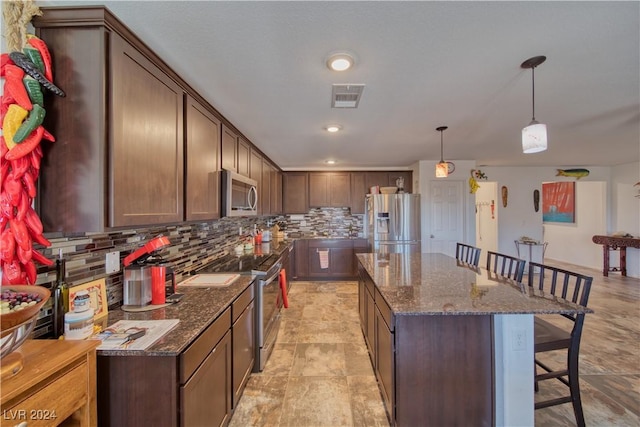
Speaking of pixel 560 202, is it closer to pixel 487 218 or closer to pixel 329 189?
pixel 487 218

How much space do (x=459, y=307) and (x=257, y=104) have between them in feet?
6.75

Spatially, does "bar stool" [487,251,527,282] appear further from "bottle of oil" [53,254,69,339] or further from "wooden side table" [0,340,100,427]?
"bottle of oil" [53,254,69,339]

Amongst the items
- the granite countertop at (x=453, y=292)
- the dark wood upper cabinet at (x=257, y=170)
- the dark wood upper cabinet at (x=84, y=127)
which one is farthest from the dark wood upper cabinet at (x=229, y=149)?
the granite countertop at (x=453, y=292)

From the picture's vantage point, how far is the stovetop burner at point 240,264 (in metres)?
2.39

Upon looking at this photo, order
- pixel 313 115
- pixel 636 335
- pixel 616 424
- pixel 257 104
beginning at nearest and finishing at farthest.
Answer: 1. pixel 616 424
2. pixel 257 104
3. pixel 313 115
4. pixel 636 335

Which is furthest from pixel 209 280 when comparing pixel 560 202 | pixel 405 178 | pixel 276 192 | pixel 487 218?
pixel 560 202

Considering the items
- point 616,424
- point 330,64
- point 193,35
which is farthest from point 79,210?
point 616,424

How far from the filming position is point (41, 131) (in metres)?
1.02

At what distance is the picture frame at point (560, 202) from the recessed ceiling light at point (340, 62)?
7835 millimetres

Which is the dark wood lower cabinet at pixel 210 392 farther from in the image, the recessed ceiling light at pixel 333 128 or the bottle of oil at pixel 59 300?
the recessed ceiling light at pixel 333 128

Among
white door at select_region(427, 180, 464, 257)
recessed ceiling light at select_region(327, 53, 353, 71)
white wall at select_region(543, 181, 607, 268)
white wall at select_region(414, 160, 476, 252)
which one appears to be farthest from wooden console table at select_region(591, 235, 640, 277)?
recessed ceiling light at select_region(327, 53, 353, 71)

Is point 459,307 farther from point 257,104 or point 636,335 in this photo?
point 636,335

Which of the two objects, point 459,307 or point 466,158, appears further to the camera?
point 466,158

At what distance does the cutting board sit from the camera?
198 cm
